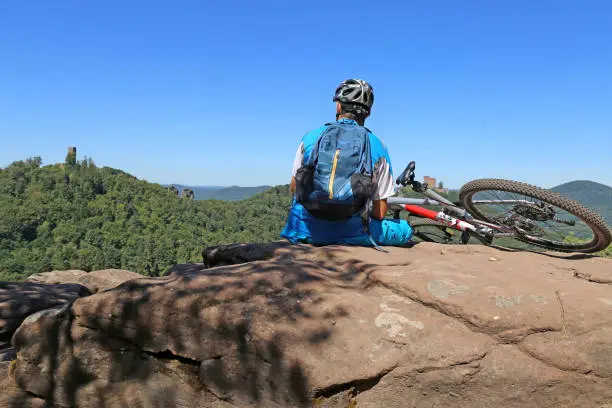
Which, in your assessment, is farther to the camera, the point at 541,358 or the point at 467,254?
the point at 467,254

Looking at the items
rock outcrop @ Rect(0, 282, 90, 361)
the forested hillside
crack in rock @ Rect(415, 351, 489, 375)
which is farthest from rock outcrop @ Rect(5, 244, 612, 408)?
the forested hillside

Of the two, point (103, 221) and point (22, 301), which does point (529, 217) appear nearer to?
point (22, 301)

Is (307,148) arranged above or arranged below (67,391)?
above

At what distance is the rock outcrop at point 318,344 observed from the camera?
8.52 ft

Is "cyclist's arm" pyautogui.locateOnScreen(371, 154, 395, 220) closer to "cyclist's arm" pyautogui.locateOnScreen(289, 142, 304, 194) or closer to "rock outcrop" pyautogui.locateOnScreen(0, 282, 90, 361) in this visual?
"cyclist's arm" pyautogui.locateOnScreen(289, 142, 304, 194)

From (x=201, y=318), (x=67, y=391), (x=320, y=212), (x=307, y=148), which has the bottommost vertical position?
(x=67, y=391)

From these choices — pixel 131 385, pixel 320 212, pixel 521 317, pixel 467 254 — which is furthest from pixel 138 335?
pixel 467 254

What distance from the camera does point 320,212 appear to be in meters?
4.07

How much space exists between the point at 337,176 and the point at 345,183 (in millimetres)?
107

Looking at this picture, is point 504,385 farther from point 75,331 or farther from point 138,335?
point 75,331

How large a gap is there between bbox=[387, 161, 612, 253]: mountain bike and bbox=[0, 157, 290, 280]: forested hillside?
6276 centimetres

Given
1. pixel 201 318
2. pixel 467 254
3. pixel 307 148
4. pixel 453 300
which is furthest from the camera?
pixel 467 254

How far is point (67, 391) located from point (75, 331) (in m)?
0.42

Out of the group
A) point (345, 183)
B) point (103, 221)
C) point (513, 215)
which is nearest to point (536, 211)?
point (513, 215)
